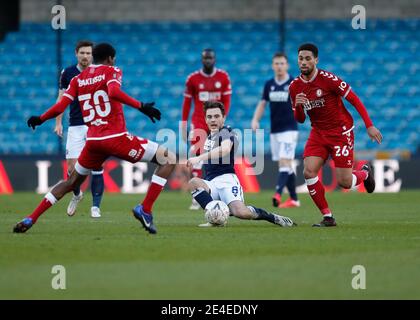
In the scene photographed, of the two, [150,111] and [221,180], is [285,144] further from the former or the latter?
[150,111]

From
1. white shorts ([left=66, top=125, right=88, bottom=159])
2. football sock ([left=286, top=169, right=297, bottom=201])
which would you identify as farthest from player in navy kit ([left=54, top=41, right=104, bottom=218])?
football sock ([left=286, top=169, right=297, bottom=201])

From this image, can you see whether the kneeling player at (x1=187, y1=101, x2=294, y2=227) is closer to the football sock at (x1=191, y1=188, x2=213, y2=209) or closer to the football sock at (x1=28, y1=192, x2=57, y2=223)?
the football sock at (x1=191, y1=188, x2=213, y2=209)

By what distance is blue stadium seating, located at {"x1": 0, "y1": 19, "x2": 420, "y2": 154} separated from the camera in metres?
25.2

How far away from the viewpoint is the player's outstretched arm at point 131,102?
10148 millimetres

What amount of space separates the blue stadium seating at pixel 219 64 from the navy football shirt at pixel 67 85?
10.8 metres

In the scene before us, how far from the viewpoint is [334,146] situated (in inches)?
474

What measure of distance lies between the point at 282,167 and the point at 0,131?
1057cm

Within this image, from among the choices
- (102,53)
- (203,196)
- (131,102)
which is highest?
(102,53)

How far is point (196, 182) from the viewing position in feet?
38.5

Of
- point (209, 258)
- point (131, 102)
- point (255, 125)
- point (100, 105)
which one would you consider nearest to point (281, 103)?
point (255, 125)

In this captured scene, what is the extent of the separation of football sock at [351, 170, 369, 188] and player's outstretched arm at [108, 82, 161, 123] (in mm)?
3007

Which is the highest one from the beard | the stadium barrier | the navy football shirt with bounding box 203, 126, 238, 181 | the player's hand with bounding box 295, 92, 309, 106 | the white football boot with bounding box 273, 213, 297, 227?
the beard

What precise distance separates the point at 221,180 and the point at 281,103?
5.27m

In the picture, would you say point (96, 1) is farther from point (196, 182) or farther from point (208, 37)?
point (196, 182)
